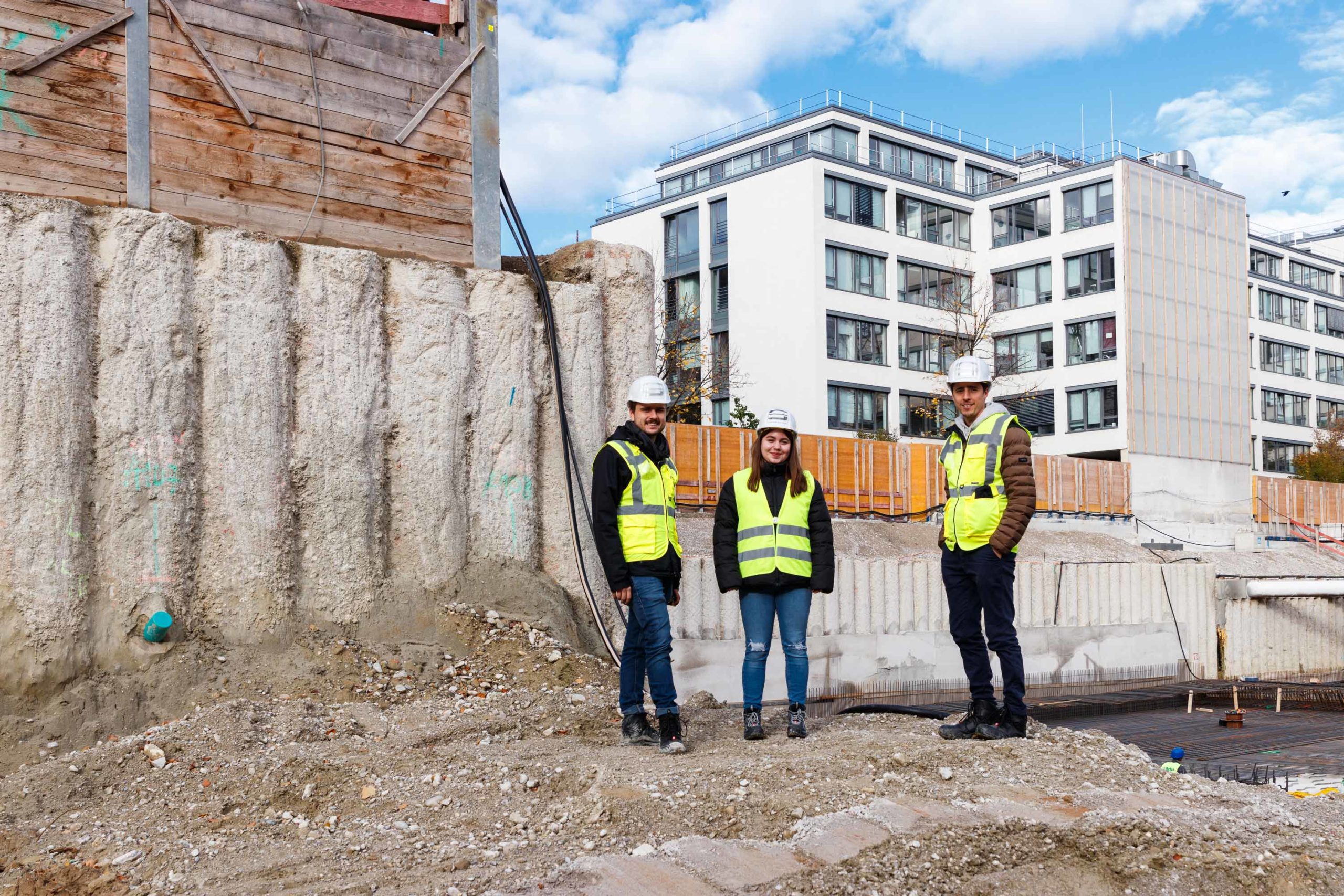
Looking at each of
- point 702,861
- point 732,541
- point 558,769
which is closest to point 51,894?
point 558,769

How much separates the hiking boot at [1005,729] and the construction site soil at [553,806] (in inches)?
8.7

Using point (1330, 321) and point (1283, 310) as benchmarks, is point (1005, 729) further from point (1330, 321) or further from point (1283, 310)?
point (1330, 321)

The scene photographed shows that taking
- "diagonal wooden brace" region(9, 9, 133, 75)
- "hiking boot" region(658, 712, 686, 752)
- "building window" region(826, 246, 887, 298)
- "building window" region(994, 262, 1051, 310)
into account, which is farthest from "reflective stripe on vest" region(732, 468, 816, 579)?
"building window" region(994, 262, 1051, 310)

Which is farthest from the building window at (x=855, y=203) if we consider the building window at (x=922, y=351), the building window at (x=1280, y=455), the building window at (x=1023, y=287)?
the building window at (x=1280, y=455)

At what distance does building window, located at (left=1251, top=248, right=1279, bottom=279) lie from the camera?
68.6 m

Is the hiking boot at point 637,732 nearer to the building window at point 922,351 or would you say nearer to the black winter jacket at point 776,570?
the black winter jacket at point 776,570

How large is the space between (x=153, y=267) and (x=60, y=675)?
2.79 m

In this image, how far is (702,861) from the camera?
16.6 ft

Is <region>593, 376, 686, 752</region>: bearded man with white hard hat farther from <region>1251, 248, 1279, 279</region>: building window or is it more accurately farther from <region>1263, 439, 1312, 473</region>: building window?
<region>1251, 248, 1279, 279</region>: building window

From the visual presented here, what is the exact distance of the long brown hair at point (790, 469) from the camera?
7609 mm

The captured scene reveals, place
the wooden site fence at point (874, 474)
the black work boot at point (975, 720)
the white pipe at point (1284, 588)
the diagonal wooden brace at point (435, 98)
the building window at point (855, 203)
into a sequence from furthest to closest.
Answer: the building window at point (855, 203), the wooden site fence at point (874, 474), the white pipe at point (1284, 588), the diagonal wooden brace at point (435, 98), the black work boot at point (975, 720)

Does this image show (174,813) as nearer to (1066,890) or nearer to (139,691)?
(139,691)

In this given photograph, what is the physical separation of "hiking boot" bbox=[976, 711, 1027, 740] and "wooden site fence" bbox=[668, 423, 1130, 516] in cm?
1657

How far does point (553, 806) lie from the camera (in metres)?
5.95
